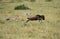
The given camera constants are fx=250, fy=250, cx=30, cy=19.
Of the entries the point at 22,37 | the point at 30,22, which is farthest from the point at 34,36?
the point at 30,22

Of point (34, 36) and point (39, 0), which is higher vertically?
point (34, 36)

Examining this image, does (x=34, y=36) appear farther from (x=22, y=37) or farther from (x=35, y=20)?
(x=35, y=20)

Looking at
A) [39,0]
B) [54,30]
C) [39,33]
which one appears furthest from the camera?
[39,0]

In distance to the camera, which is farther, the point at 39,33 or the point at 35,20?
the point at 35,20

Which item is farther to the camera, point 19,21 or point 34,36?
point 19,21

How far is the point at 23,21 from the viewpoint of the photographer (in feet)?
48.7

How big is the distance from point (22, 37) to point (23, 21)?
13.0 ft

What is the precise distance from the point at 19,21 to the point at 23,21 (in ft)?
0.82

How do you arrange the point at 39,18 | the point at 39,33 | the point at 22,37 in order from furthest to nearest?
the point at 39,18 → the point at 39,33 → the point at 22,37

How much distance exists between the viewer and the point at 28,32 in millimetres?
11883

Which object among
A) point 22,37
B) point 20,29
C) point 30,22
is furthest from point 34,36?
point 30,22

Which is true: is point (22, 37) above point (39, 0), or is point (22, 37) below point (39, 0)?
above

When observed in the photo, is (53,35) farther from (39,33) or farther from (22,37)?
(22,37)

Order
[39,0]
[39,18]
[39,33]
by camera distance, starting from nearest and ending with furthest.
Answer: [39,33], [39,18], [39,0]
